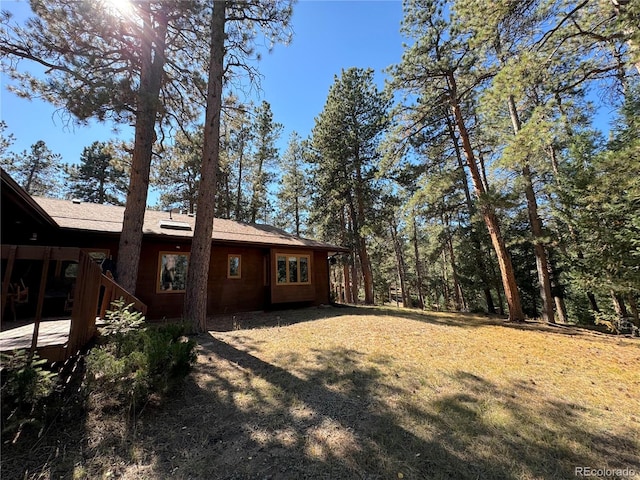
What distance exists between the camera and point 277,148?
64.9 ft

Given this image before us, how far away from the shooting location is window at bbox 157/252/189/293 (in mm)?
8523

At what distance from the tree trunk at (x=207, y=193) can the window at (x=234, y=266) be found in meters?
3.61

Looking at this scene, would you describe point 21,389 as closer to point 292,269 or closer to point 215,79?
point 215,79

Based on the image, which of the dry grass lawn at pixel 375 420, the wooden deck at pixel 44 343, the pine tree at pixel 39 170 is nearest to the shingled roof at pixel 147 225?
the wooden deck at pixel 44 343

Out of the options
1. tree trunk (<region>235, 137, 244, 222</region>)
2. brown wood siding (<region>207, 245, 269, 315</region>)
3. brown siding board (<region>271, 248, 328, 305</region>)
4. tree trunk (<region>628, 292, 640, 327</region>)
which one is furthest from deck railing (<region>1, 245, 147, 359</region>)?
tree trunk (<region>235, 137, 244, 222</region>)

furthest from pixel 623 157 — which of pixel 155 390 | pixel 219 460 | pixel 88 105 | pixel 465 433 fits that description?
pixel 88 105

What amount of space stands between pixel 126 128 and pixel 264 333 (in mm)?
6987

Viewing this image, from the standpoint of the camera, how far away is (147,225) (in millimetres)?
8820

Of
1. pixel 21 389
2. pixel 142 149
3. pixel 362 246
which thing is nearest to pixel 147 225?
pixel 142 149

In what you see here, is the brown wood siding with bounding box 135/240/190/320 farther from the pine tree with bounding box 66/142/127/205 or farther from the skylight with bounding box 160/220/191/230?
the pine tree with bounding box 66/142/127/205

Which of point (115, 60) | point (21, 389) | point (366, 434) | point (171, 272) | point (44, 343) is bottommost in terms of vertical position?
point (366, 434)

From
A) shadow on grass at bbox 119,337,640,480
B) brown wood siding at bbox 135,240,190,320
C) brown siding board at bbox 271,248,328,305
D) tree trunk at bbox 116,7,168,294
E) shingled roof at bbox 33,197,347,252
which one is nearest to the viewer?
shadow on grass at bbox 119,337,640,480

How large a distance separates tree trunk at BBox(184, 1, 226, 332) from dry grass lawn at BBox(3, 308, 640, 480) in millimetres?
1484

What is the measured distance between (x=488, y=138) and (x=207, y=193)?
10650 millimetres
